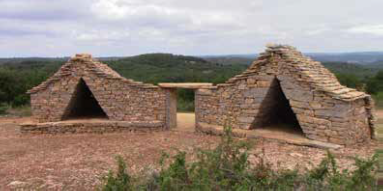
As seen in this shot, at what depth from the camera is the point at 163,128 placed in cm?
1034

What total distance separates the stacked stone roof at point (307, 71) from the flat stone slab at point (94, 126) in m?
2.76

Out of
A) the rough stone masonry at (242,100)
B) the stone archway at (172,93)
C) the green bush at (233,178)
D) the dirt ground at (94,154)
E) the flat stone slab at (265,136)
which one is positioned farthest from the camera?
the stone archway at (172,93)

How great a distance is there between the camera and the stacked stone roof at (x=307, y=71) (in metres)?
7.84

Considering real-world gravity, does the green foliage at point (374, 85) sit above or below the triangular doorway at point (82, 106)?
below

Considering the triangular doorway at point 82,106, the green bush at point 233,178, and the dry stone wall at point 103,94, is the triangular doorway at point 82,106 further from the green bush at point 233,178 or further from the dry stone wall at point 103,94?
the green bush at point 233,178

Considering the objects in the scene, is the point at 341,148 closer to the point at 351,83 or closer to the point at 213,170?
the point at 213,170

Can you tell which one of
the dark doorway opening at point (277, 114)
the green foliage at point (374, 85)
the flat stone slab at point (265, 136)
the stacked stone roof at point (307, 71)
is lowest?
the green foliage at point (374, 85)

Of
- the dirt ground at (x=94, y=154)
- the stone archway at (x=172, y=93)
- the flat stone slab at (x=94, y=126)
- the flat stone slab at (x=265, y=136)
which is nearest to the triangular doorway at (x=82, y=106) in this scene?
the flat stone slab at (x=94, y=126)

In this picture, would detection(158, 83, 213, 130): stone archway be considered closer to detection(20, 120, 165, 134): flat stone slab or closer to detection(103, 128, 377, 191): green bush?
detection(20, 120, 165, 134): flat stone slab

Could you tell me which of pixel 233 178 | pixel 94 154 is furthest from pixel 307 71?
pixel 94 154

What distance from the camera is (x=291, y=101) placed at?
27.5 feet

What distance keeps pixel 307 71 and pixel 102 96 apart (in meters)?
5.58

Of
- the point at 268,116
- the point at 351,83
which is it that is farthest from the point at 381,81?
the point at 268,116

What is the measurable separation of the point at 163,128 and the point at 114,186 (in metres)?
6.17
